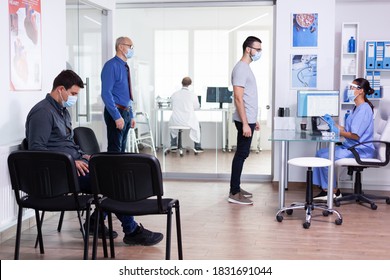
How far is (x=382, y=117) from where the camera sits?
6.18 metres

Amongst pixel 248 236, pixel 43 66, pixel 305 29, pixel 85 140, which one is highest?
pixel 305 29

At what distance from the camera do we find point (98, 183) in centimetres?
350

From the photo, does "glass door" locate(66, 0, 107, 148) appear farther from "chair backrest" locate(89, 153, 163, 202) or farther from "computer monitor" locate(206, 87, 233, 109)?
"chair backrest" locate(89, 153, 163, 202)

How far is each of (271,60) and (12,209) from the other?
384 cm

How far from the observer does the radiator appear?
4.23 meters

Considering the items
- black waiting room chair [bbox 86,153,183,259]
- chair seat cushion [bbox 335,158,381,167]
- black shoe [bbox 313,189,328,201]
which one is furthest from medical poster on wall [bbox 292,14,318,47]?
black waiting room chair [bbox 86,153,183,259]

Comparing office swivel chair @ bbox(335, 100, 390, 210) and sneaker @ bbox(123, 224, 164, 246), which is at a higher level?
office swivel chair @ bbox(335, 100, 390, 210)

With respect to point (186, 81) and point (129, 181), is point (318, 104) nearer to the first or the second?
point (186, 81)

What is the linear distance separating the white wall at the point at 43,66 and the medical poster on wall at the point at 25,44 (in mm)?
63

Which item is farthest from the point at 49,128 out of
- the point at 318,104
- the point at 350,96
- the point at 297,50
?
the point at 350,96

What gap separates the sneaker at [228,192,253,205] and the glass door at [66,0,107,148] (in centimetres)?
177

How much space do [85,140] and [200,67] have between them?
282 cm

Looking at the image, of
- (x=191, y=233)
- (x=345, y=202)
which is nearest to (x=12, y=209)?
(x=191, y=233)

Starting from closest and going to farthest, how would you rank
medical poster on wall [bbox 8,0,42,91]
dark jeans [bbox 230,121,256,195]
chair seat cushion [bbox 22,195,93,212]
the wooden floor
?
chair seat cushion [bbox 22,195,93,212]
the wooden floor
medical poster on wall [bbox 8,0,42,91]
dark jeans [bbox 230,121,256,195]
